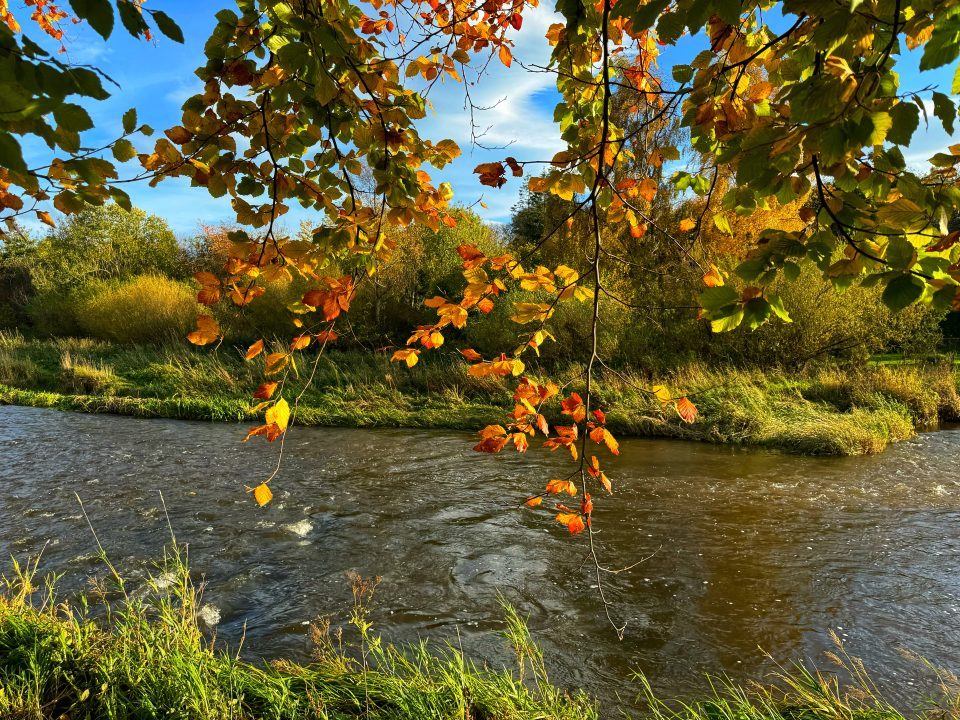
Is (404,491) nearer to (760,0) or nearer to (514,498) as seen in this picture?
(514,498)

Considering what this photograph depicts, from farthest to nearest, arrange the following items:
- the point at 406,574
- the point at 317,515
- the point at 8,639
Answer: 1. the point at 317,515
2. the point at 406,574
3. the point at 8,639

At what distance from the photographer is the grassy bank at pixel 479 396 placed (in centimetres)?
1066

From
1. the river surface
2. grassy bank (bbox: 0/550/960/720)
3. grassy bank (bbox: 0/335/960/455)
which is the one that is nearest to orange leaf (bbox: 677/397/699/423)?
grassy bank (bbox: 0/550/960/720)

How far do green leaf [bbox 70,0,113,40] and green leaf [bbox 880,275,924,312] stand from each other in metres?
1.53

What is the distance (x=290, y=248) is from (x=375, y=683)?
2.24 meters

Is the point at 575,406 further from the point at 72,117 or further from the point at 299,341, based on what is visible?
the point at 72,117

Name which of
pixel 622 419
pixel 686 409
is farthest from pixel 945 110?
pixel 622 419

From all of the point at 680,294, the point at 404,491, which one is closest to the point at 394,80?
the point at 404,491

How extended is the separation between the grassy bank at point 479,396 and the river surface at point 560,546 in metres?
0.89

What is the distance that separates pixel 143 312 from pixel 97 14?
81.1 ft

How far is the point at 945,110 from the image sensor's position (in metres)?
1.28

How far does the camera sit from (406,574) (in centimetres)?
515

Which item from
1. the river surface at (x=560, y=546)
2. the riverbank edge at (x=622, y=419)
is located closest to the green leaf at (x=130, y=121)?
the river surface at (x=560, y=546)

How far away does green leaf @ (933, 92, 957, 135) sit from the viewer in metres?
1.27
